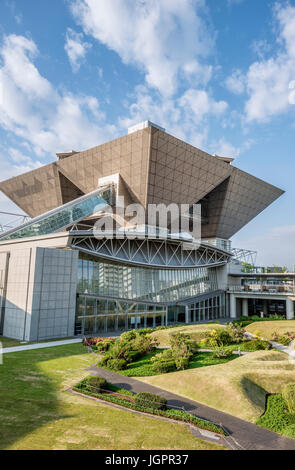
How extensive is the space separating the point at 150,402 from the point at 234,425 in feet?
13.1

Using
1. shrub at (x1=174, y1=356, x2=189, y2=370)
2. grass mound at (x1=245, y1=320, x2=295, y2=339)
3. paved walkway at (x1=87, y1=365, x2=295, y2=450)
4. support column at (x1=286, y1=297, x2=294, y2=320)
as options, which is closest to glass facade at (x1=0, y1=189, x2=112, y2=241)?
shrub at (x1=174, y1=356, x2=189, y2=370)

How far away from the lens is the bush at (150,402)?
1403cm

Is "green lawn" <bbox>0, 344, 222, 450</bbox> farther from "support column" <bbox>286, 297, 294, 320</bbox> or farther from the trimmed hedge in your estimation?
"support column" <bbox>286, 297, 294, 320</bbox>

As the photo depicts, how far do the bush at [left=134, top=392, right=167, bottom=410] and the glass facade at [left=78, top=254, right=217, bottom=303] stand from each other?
23.1 meters

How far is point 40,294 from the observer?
3112 centimetres

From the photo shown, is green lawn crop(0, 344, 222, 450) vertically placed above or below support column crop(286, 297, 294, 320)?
below

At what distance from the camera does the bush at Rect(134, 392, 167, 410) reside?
14.0 metres

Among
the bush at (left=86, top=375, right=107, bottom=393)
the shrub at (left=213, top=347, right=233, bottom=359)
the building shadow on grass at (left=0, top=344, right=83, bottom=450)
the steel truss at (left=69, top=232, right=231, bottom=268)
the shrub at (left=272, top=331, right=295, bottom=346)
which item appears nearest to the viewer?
the building shadow on grass at (left=0, top=344, right=83, bottom=450)

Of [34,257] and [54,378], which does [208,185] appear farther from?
[54,378]

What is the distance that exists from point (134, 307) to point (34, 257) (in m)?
16.2

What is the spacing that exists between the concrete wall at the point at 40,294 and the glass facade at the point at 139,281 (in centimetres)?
338

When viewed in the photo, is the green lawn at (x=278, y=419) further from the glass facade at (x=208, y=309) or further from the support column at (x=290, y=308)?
the support column at (x=290, y=308)

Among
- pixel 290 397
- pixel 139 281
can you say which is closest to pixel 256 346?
pixel 290 397

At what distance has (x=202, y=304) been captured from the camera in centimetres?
5253
